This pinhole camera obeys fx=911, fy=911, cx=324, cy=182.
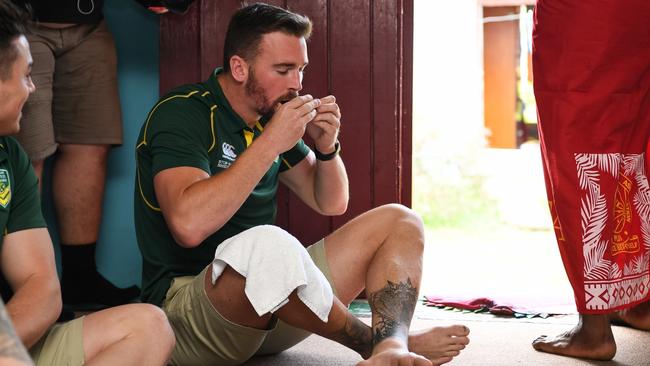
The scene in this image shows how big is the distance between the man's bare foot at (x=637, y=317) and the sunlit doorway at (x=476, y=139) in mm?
1671

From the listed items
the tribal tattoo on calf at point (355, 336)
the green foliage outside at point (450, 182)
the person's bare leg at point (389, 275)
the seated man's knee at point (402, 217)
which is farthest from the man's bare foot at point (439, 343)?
the green foliage outside at point (450, 182)

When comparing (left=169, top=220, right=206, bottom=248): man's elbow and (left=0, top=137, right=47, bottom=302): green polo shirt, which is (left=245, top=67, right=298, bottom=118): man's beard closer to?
(left=169, top=220, right=206, bottom=248): man's elbow

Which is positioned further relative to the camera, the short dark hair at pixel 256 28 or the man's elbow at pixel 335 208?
the man's elbow at pixel 335 208

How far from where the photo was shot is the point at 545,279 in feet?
13.6

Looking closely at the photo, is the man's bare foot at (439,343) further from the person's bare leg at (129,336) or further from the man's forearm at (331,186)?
the person's bare leg at (129,336)

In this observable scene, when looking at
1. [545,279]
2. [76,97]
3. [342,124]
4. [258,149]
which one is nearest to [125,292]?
[76,97]

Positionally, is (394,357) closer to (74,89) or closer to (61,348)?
(61,348)

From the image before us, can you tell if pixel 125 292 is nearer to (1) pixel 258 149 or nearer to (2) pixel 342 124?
(2) pixel 342 124

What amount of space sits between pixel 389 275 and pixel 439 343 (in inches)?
8.0

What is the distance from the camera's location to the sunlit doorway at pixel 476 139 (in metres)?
5.48

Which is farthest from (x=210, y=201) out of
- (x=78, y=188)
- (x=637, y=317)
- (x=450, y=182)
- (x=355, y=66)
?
(x=450, y=182)

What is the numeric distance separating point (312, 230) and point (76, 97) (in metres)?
0.98

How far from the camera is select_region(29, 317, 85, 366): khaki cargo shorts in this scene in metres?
1.80

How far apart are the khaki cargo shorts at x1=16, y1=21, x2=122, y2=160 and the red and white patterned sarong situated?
1422mm
